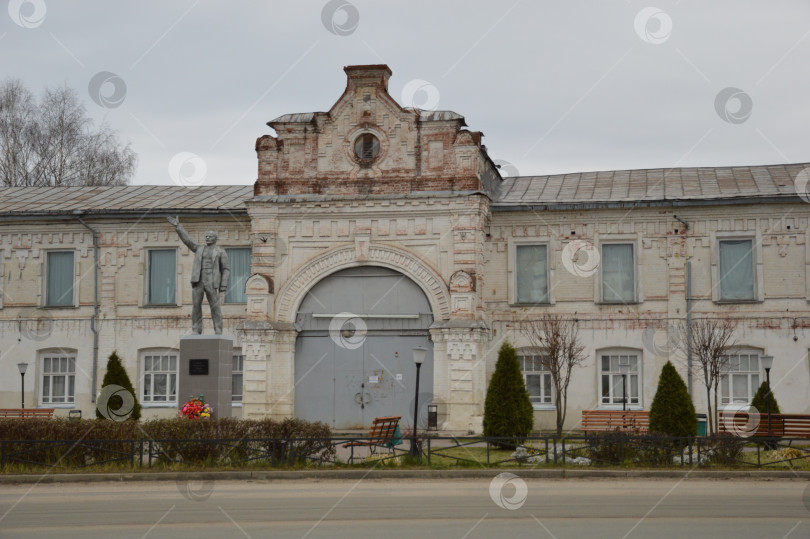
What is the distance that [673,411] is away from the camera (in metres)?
24.5

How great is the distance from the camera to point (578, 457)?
68.8ft

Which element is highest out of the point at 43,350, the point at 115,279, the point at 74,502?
the point at 115,279

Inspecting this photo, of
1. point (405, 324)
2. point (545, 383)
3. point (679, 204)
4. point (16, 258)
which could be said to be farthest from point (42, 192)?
point (679, 204)

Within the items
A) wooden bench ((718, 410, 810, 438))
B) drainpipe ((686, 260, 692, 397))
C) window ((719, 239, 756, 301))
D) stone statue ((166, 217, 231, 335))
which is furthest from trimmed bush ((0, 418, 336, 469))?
window ((719, 239, 756, 301))

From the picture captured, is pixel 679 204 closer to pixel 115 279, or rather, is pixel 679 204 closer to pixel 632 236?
pixel 632 236

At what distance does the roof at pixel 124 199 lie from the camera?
34.5 metres

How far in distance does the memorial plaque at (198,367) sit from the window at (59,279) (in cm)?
1309

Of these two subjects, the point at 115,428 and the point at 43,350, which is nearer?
the point at 115,428

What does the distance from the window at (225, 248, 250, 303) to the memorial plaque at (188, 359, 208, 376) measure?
422 inches

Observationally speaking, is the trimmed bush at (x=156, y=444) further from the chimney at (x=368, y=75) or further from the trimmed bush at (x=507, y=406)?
the chimney at (x=368, y=75)

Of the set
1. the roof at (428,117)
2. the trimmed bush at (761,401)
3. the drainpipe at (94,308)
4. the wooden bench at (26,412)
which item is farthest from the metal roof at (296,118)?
the trimmed bush at (761,401)

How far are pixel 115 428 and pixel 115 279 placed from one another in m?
15.1

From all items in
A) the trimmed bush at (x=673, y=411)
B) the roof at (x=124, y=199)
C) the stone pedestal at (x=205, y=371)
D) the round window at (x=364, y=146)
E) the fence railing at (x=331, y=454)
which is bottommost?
the fence railing at (x=331, y=454)

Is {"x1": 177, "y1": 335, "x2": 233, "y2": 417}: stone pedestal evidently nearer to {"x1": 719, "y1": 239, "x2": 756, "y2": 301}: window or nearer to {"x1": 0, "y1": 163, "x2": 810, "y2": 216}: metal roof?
{"x1": 0, "y1": 163, "x2": 810, "y2": 216}: metal roof
